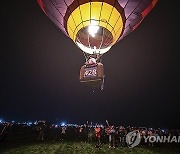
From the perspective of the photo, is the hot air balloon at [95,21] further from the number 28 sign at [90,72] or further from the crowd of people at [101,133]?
the crowd of people at [101,133]

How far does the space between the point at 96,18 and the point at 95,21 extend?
170 millimetres

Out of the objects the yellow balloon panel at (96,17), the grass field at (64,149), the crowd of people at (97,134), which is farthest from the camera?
the crowd of people at (97,134)

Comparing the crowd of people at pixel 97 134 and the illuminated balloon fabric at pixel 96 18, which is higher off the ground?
the illuminated balloon fabric at pixel 96 18

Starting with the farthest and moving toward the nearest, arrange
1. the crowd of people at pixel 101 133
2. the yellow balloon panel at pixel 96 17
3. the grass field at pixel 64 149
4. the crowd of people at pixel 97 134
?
the crowd of people at pixel 97 134 < the crowd of people at pixel 101 133 < the grass field at pixel 64 149 < the yellow balloon panel at pixel 96 17

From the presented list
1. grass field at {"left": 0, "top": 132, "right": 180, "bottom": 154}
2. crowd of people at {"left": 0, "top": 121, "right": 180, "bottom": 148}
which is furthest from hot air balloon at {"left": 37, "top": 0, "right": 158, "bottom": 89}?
crowd of people at {"left": 0, "top": 121, "right": 180, "bottom": 148}

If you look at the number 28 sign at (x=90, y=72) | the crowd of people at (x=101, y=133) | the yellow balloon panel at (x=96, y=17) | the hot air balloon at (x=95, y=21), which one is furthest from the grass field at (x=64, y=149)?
the yellow balloon panel at (x=96, y=17)

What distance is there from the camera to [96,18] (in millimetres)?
10523

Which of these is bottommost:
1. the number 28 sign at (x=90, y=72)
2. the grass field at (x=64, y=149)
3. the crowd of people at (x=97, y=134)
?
the grass field at (x=64, y=149)

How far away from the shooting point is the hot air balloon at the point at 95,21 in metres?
10.1

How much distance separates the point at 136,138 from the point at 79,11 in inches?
463

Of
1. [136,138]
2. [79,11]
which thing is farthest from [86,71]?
[136,138]

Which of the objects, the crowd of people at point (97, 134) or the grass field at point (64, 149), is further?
the crowd of people at point (97, 134)

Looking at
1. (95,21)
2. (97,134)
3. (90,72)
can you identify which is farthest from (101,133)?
(95,21)

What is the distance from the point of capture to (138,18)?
38.4 feet
